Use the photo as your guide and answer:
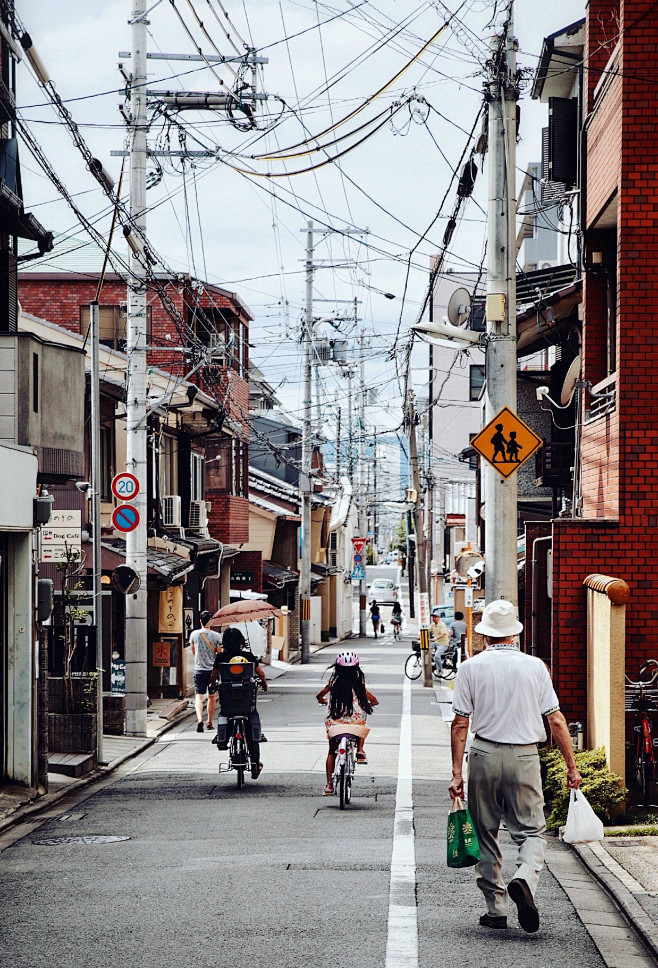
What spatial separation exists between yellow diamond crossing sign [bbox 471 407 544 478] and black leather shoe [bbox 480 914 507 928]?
577cm

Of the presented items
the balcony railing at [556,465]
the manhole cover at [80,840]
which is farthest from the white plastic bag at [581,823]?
the balcony railing at [556,465]

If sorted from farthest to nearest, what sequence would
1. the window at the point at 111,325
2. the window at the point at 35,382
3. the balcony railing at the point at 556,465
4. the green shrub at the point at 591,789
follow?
1. the window at the point at 111,325
2. the balcony railing at the point at 556,465
3. the window at the point at 35,382
4. the green shrub at the point at 591,789

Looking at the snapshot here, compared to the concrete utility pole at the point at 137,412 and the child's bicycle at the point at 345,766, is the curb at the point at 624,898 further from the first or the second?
the concrete utility pole at the point at 137,412

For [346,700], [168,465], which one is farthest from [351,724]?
[168,465]

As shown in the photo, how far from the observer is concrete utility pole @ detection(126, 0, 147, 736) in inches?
771

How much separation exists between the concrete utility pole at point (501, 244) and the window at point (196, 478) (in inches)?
794

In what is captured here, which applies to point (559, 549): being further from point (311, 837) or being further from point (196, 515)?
point (196, 515)

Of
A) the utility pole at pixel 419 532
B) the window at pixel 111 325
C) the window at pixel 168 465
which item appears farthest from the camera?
the utility pole at pixel 419 532

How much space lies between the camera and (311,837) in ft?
34.9

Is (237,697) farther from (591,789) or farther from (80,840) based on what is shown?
(591,789)

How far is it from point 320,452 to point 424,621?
34320 mm

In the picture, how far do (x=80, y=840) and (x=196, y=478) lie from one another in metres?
22.5

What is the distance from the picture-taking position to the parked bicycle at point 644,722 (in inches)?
457

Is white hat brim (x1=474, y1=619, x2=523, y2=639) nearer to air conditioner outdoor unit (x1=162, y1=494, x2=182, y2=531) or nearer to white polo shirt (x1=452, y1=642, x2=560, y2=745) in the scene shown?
white polo shirt (x1=452, y1=642, x2=560, y2=745)
